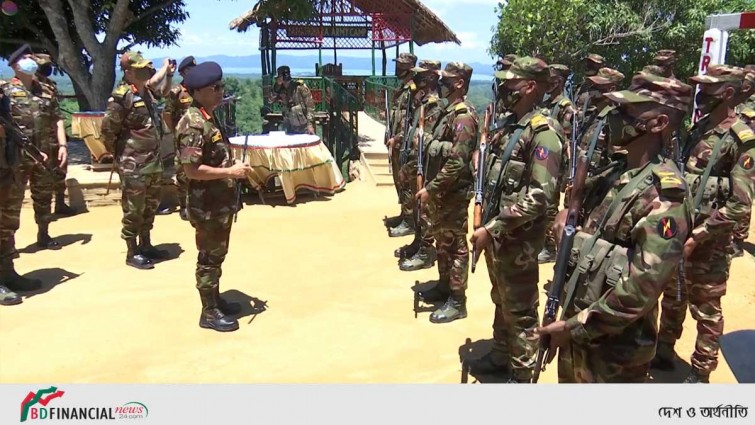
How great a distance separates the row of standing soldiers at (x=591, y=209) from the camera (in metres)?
2.30

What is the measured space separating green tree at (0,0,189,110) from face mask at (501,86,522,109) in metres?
9.11

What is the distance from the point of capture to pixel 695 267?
392 centimetres

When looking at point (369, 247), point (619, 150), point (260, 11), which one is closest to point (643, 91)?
point (619, 150)

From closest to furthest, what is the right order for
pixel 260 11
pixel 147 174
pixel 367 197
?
pixel 147 174
pixel 367 197
pixel 260 11

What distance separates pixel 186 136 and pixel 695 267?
382 centimetres

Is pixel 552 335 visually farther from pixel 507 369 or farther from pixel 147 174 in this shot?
pixel 147 174

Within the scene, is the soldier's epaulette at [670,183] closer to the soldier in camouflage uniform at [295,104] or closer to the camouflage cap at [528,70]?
the camouflage cap at [528,70]

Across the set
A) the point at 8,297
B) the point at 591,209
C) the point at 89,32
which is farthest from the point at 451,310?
the point at 89,32

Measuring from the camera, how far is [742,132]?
3.65m

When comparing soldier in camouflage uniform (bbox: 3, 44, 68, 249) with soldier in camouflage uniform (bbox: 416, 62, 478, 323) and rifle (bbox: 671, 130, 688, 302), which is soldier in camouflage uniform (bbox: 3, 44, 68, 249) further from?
rifle (bbox: 671, 130, 688, 302)

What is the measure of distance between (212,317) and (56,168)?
4.16 m

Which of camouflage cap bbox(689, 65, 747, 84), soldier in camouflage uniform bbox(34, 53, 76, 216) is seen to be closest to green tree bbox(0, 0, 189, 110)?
soldier in camouflage uniform bbox(34, 53, 76, 216)

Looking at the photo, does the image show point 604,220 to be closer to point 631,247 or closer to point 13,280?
point 631,247

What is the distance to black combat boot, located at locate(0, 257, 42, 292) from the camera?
219 inches
